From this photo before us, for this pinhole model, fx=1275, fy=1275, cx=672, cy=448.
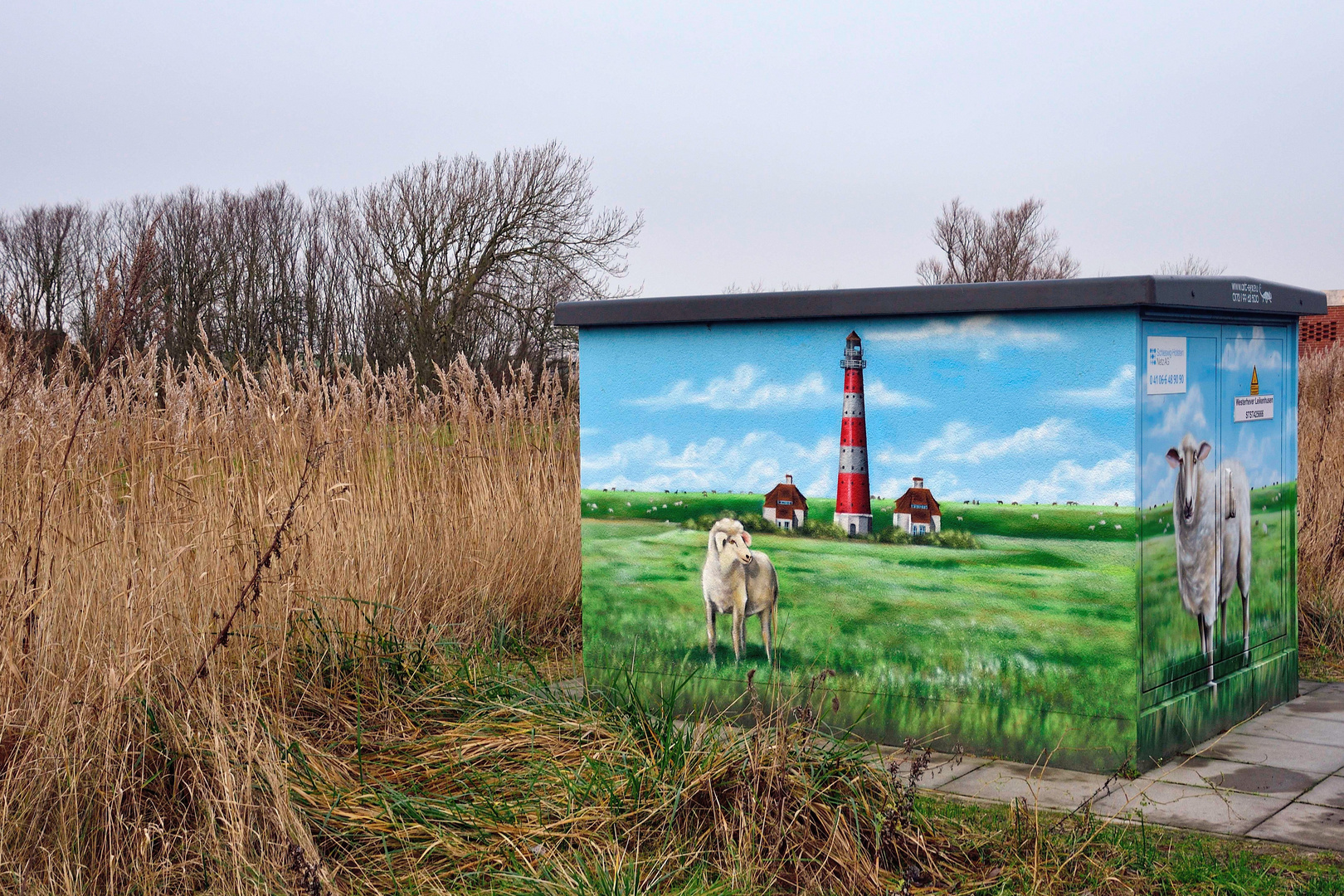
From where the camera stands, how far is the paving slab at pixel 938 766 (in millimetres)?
4809

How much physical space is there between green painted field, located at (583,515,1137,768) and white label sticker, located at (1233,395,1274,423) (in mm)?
1246

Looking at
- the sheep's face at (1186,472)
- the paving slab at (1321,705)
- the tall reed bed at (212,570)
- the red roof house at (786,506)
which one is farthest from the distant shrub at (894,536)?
the paving slab at (1321,705)

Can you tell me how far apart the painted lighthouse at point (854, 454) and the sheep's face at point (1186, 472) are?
1205 millimetres

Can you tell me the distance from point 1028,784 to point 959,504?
3.70 feet

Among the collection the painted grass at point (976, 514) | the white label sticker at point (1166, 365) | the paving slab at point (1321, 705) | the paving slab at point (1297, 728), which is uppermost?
the white label sticker at point (1166, 365)

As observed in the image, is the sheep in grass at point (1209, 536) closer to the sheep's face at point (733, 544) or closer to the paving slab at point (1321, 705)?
the paving slab at point (1321, 705)

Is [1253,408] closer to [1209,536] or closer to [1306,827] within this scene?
[1209,536]

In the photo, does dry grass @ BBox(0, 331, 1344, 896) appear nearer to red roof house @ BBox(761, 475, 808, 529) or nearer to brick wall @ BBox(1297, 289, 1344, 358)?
red roof house @ BBox(761, 475, 808, 529)

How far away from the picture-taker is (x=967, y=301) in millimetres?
5102

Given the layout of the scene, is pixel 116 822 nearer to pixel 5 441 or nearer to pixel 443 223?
pixel 5 441

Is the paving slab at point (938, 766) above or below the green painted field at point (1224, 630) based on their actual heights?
below

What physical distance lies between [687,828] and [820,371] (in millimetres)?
2317

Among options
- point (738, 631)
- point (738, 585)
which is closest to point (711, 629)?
point (738, 631)

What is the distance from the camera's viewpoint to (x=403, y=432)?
8398 millimetres
